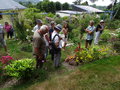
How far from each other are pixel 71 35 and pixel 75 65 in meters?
3.89

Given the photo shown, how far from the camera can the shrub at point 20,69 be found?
3.06m

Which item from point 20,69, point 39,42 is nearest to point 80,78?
point 39,42

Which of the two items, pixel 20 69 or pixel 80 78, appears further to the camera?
pixel 80 78

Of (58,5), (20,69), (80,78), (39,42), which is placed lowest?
(80,78)

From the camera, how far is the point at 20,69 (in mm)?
3055

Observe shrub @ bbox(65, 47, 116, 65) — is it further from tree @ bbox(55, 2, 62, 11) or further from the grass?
tree @ bbox(55, 2, 62, 11)

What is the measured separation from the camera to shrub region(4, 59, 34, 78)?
3057 mm

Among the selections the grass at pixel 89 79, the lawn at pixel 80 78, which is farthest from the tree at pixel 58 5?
the grass at pixel 89 79

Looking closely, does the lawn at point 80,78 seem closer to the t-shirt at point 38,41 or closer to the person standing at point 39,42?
the person standing at point 39,42

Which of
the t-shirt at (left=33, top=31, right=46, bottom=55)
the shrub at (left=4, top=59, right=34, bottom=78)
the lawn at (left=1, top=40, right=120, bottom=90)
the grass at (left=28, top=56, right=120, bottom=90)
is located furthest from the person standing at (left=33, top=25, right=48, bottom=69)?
the grass at (left=28, top=56, right=120, bottom=90)

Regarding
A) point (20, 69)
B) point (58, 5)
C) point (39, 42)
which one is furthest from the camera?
point (58, 5)

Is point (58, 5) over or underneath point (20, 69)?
over

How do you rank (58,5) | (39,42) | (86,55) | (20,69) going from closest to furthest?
(20,69)
(39,42)
(86,55)
(58,5)

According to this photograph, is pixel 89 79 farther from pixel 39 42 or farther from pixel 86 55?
pixel 39 42
